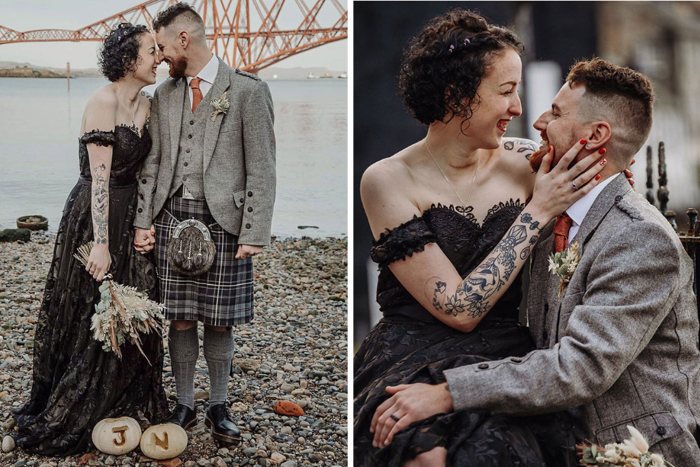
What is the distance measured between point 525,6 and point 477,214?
44.0 inches

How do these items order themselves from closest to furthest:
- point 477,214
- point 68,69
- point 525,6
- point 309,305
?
point 477,214, point 525,6, point 68,69, point 309,305

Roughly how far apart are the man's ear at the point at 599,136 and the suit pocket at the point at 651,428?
2.84ft

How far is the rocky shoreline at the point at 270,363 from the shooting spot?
3.22 metres

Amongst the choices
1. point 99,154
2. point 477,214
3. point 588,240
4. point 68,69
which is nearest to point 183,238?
point 99,154

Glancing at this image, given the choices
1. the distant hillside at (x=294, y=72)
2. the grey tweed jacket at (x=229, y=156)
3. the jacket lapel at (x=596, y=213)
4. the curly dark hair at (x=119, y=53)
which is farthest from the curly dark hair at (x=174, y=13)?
the distant hillside at (x=294, y=72)

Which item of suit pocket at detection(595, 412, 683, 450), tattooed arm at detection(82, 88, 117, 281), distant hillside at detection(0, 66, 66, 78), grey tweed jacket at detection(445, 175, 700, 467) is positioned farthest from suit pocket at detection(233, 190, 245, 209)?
distant hillside at detection(0, 66, 66, 78)

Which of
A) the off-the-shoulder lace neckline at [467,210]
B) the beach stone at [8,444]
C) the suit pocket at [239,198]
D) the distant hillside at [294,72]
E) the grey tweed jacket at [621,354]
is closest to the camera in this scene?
the grey tweed jacket at [621,354]

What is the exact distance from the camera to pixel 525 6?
3125 mm

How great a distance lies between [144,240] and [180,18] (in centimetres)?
97

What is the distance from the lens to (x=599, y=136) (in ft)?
7.47

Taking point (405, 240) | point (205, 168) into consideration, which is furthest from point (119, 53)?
point (405, 240)

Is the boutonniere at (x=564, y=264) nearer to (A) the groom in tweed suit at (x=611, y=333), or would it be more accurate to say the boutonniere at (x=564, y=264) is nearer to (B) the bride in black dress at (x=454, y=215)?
(A) the groom in tweed suit at (x=611, y=333)

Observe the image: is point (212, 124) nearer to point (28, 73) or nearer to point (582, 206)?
point (582, 206)

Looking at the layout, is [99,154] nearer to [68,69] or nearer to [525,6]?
[525,6]
